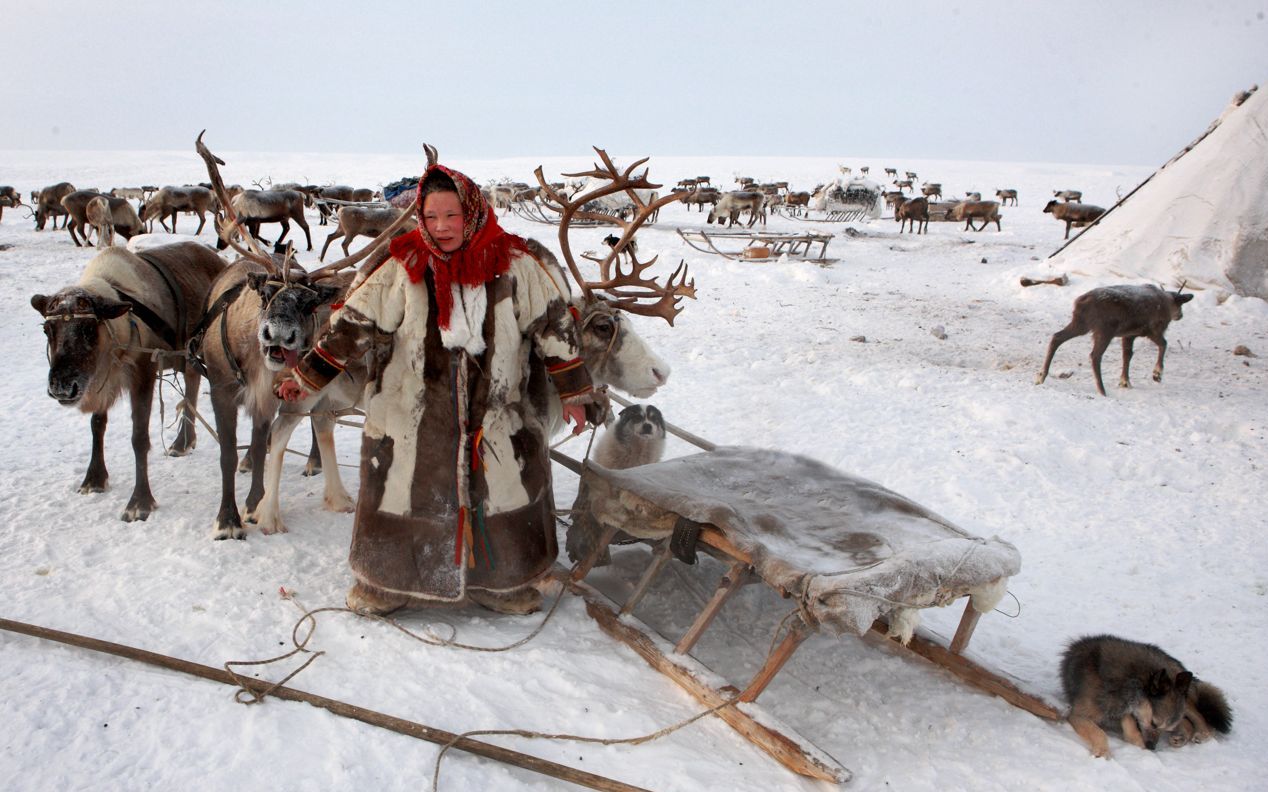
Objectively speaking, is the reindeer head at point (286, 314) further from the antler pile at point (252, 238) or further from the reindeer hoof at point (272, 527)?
the reindeer hoof at point (272, 527)

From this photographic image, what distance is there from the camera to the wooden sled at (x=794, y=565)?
267cm

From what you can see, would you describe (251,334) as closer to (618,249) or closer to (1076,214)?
(618,249)

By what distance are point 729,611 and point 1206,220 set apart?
10.7 m

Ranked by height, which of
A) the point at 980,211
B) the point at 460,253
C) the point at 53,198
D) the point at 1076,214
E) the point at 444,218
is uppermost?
the point at 1076,214

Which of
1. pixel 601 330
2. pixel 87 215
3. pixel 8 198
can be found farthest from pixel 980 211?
pixel 8 198

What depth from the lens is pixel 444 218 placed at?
3014 mm

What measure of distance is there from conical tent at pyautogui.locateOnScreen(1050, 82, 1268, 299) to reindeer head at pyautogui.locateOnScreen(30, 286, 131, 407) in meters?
11.9

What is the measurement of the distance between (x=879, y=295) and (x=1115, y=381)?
4.83m

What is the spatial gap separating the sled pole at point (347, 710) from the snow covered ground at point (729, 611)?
4 centimetres

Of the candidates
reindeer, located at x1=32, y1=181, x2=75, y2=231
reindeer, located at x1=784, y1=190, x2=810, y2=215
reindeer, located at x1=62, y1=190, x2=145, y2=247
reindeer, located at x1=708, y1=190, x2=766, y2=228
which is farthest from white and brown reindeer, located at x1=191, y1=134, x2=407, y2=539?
reindeer, located at x1=784, y1=190, x2=810, y2=215

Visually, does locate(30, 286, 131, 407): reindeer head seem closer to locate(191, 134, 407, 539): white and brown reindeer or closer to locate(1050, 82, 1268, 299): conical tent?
locate(191, 134, 407, 539): white and brown reindeer

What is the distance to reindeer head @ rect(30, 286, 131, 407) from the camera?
3.93m

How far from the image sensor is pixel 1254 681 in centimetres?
327

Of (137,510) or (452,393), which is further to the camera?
(137,510)
